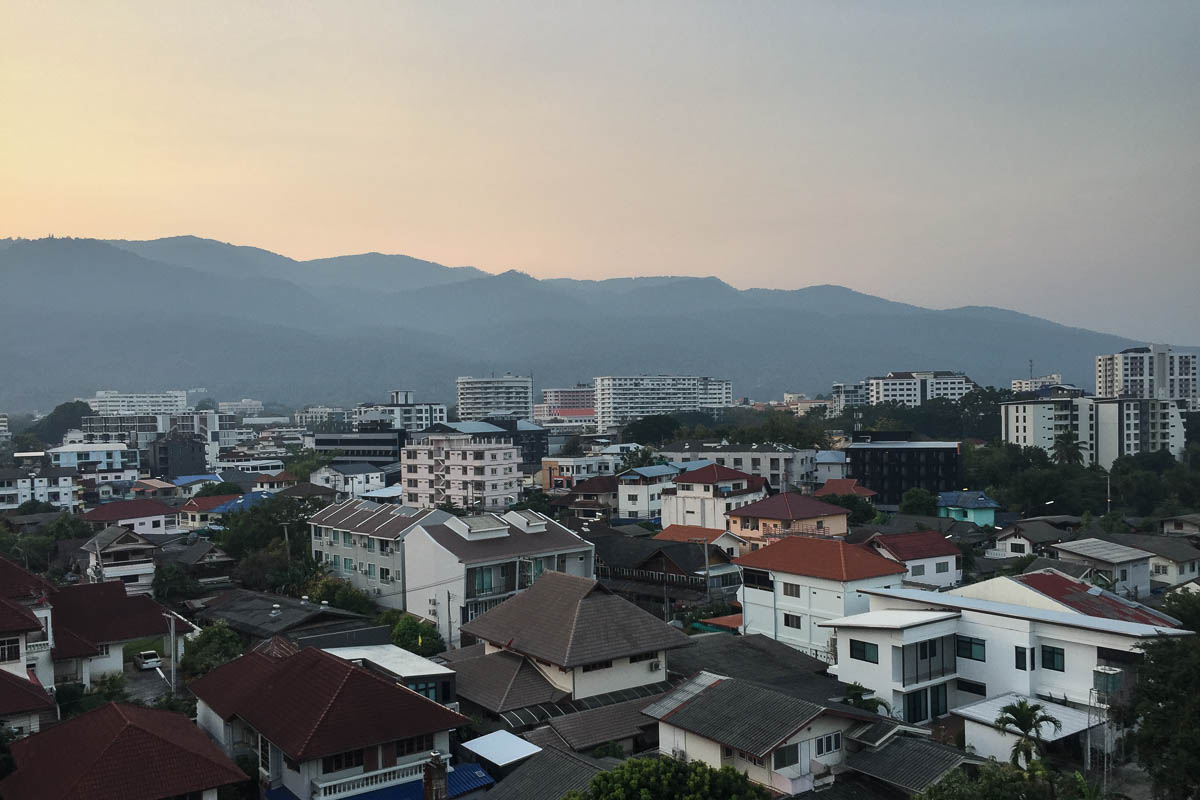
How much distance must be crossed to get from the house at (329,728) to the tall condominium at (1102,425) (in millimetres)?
56659

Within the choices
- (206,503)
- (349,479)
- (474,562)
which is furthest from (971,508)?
(206,503)

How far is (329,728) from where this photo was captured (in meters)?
13.4

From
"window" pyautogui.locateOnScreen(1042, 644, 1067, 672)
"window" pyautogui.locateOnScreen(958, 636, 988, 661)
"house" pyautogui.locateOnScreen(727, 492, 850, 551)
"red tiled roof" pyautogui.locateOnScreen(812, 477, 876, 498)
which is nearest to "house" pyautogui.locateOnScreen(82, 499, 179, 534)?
"house" pyautogui.locateOnScreen(727, 492, 850, 551)

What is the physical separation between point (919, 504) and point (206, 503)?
40.1 meters

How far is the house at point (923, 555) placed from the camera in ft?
90.4

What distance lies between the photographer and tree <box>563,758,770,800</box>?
1092cm

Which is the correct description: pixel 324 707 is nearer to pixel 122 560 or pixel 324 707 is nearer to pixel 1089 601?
pixel 1089 601

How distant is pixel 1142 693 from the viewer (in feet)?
44.8

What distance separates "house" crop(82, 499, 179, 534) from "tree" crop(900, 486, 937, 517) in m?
39.5

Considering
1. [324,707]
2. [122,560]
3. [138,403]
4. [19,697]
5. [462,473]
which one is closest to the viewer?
[324,707]

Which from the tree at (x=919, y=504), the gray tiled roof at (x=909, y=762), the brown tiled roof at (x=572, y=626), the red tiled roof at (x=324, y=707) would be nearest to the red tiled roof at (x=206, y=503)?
the brown tiled roof at (x=572, y=626)

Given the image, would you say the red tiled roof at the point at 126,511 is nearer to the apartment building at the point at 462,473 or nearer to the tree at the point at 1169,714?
the apartment building at the point at 462,473

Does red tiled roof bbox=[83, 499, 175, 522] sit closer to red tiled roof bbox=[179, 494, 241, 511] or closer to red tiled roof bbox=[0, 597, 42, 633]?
red tiled roof bbox=[179, 494, 241, 511]

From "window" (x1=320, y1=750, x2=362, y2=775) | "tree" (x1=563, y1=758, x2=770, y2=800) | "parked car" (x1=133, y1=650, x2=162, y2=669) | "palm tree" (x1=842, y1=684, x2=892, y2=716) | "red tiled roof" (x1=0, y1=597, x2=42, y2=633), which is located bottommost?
"parked car" (x1=133, y1=650, x2=162, y2=669)
